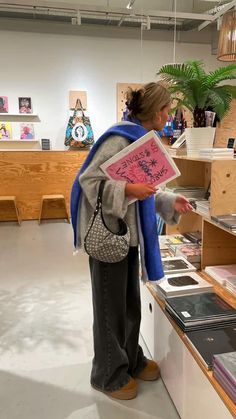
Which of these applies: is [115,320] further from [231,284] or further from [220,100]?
[220,100]

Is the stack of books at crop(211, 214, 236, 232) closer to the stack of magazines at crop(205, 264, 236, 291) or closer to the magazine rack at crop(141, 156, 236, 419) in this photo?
the magazine rack at crop(141, 156, 236, 419)

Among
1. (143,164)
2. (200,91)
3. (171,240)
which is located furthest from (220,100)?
(171,240)

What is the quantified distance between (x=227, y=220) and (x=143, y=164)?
19.3 inches

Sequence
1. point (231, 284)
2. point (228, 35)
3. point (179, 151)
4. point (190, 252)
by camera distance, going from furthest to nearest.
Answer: point (228, 35) < point (179, 151) < point (190, 252) < point (231, 284)

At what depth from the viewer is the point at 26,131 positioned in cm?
555

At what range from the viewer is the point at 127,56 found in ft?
18.5

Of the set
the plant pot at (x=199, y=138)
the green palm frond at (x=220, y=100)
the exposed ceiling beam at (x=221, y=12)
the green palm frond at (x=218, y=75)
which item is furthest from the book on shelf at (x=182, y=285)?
the exposed ceiling beam at (x=221, y=12)

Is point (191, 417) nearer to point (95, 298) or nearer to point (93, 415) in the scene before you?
Answer: point (93, 415)

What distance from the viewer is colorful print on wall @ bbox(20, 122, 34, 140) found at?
5.53 m

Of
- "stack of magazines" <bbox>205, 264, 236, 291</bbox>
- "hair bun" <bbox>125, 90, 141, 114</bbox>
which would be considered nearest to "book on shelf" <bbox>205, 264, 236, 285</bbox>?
"stack of magazines" <bbox>205, 264, 236, 291</bbox>

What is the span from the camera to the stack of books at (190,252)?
2055 millimetres

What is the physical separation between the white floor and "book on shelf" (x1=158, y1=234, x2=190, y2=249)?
0.71 meters

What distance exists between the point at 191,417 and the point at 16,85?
521cm

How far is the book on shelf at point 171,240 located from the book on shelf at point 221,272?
387 mm
